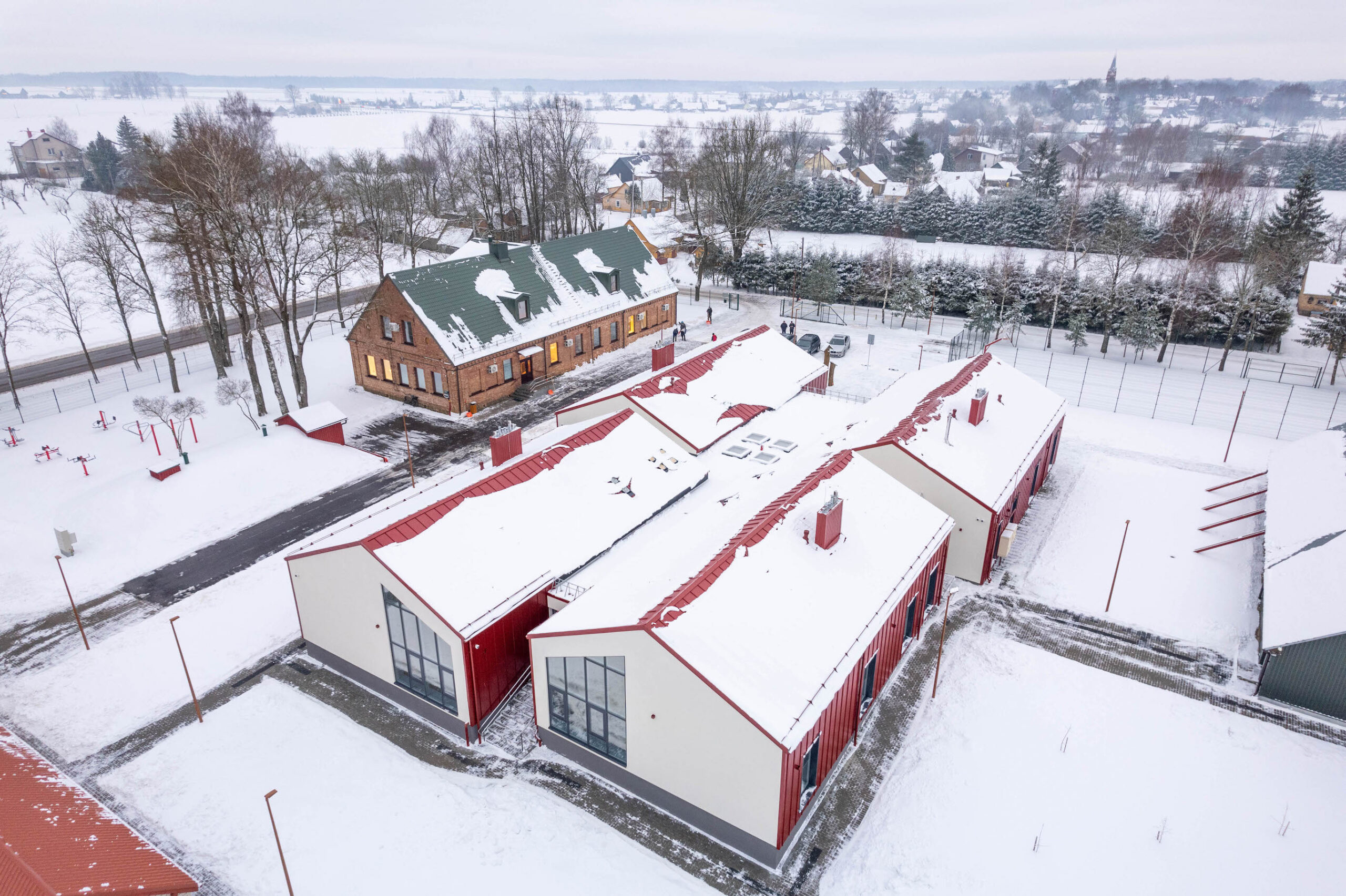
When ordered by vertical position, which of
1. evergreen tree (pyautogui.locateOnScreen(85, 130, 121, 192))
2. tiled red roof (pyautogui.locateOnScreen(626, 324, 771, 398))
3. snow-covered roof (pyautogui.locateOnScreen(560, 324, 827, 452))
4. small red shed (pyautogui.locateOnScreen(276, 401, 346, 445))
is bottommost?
small red shed (pyautogui.locateOnScreen(276, 401, 346, 445))

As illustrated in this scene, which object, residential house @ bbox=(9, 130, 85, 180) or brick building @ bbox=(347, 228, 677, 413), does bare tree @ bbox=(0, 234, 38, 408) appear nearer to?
brick building @ bbox=(347, 228, 677, 413)

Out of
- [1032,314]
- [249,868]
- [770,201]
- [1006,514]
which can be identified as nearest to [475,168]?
[770,201]

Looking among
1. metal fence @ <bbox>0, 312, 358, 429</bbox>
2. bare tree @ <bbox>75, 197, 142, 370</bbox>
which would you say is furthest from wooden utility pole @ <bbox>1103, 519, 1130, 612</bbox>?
bare tree @ <bbox>75, 197, 142, 370</bbox>

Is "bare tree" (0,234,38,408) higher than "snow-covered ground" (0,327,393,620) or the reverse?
higher

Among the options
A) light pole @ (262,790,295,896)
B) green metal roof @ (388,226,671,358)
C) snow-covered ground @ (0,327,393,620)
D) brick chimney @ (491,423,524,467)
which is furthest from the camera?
green metal roof @ (388,226,671,358)

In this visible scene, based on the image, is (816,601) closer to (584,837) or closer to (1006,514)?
(584,837)

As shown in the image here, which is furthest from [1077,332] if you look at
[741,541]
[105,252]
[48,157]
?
[48,157]
